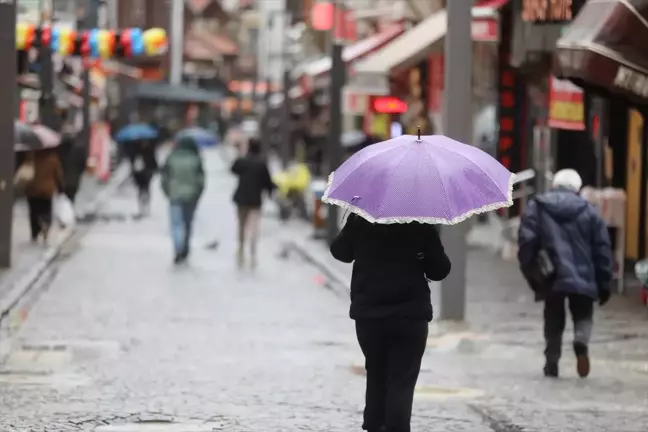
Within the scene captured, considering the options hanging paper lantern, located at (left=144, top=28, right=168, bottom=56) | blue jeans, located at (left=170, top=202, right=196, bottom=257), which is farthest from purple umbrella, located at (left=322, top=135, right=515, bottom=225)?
hanging paper lantern, located at (left=144, top=28, right=168, bottom=56)

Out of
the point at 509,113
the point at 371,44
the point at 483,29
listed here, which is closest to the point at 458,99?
the point at 483,29

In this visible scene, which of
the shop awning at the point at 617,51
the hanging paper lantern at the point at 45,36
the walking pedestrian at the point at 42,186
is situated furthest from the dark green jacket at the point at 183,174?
the shop awning at the point at 617,51

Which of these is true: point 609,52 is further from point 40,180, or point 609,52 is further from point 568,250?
point 40,180

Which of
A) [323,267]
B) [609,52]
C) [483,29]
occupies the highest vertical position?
[483,29]

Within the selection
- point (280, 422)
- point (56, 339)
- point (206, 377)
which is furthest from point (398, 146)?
point (56, 339)

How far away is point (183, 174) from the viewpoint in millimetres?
23562

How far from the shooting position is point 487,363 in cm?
1357

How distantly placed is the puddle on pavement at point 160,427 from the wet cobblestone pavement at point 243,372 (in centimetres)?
9

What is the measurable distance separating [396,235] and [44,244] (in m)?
19.0

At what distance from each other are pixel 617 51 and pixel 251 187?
9.41m

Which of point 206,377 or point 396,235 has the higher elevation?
point 396,235

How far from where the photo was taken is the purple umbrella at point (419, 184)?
7.76 meters

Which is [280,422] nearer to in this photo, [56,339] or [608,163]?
[56,339]

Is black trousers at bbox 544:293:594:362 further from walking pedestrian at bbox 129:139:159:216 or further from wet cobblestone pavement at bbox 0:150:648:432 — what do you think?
walking pedestrian at bbox 129:139:159:216
